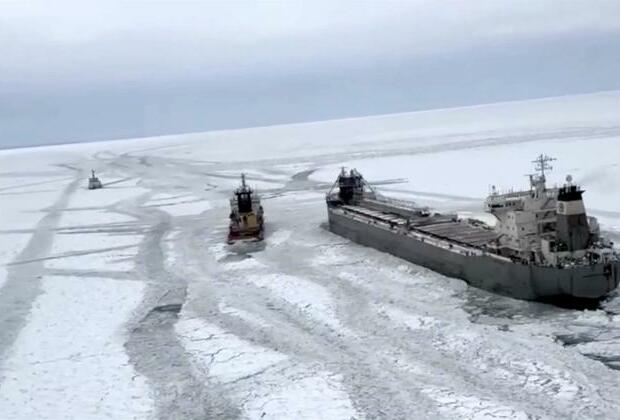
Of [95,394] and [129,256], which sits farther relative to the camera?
[129,256]

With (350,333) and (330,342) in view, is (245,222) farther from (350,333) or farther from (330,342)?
(330,342)

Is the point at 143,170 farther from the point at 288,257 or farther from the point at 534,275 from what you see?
the point at 534,275

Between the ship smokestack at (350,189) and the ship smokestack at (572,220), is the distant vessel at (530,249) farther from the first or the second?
the ship smokestack at (350,189)

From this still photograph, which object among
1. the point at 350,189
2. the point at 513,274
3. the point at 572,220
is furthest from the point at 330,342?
the point at 350,189

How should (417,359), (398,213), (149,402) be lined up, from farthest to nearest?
(398,213), (417,359), (149,402)

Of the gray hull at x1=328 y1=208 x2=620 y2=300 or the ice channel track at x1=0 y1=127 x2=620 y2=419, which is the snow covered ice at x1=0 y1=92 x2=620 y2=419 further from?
the gray hull at x1=328 y1=208 x2=620 y2=300

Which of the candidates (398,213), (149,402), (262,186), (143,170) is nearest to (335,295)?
(149,402)

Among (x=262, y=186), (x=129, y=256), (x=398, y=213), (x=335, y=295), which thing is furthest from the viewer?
(x=262, y=186)
